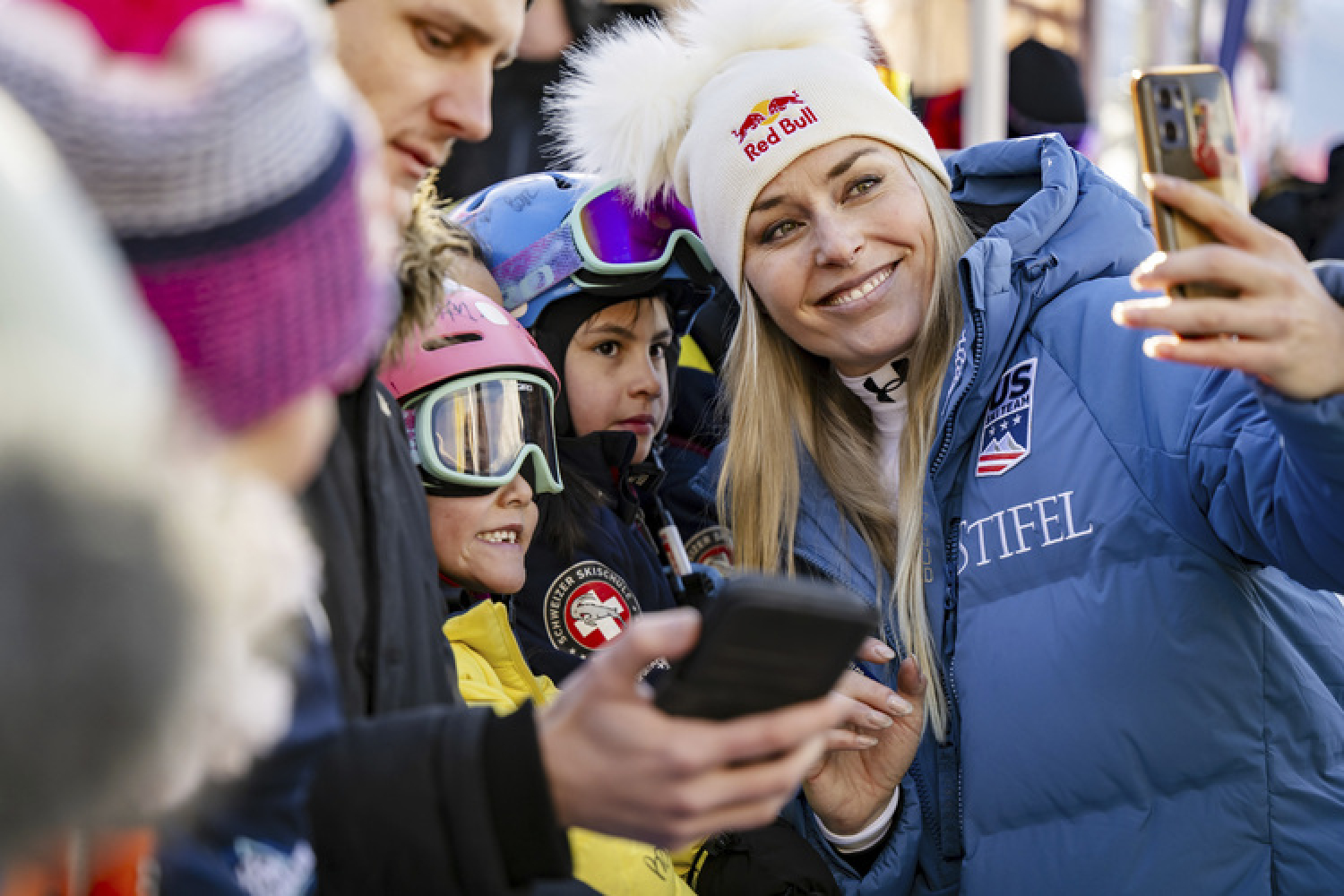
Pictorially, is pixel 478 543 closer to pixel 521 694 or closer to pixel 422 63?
pixel 521 694

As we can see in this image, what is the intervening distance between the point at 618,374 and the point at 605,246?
0.35 metres

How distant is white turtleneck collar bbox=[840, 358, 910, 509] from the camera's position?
296cm

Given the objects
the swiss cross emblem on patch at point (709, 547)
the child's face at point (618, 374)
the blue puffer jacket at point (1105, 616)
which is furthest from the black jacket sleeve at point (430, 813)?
the swiss cross emblem on patch at point (709, 547)

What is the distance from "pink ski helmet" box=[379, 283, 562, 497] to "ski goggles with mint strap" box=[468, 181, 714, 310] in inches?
18.5

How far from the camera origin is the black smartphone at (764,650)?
3.58 ft

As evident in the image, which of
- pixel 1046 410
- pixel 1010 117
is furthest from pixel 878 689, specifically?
pixel 1010 117

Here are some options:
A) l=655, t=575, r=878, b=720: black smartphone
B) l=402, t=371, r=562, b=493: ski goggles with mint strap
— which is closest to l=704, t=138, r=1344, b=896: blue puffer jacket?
l=402, t=371, r=562, b=493: ski goggles with mint strap

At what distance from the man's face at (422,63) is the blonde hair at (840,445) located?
1355mm

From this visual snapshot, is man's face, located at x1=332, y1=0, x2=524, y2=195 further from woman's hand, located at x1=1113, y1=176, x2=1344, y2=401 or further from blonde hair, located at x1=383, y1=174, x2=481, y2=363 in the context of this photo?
woman's hand, located at x1=1113, y1=176, x2=1344, y2=401

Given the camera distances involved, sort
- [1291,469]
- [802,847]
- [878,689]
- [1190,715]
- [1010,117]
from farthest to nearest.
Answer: [1010,117], [802,847], [878,689], [1190,715], [1291,469]

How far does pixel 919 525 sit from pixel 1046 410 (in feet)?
1.21

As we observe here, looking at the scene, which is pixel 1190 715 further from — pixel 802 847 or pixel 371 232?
pixel 371 232

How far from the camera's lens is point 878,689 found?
2461 millimetres

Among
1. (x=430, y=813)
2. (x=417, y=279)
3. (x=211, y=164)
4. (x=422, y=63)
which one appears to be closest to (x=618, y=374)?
(x=417, y=279)
